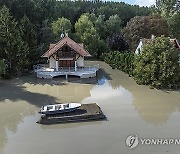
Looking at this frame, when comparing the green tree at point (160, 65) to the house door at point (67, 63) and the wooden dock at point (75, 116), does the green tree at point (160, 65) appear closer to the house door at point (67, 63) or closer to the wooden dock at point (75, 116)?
the house door at point (67, 63)

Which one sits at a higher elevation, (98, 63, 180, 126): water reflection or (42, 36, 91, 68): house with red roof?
(42, 36, 91, 68): house with red roof

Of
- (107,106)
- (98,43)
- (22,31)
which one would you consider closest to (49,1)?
(98,43)

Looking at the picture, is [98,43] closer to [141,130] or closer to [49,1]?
[49,1]

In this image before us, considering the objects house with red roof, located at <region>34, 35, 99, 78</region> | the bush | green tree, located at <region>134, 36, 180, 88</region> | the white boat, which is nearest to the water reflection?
green tree, located at <region>134, 36, 180, 88</region>

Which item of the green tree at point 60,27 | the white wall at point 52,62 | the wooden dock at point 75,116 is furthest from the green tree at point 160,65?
the green tree at point 60,27

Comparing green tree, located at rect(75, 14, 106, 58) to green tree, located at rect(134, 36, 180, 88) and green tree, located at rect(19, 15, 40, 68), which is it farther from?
green tree, located at rect(134, 36, 180, 88)

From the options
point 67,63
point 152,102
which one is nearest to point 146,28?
point 67,63
